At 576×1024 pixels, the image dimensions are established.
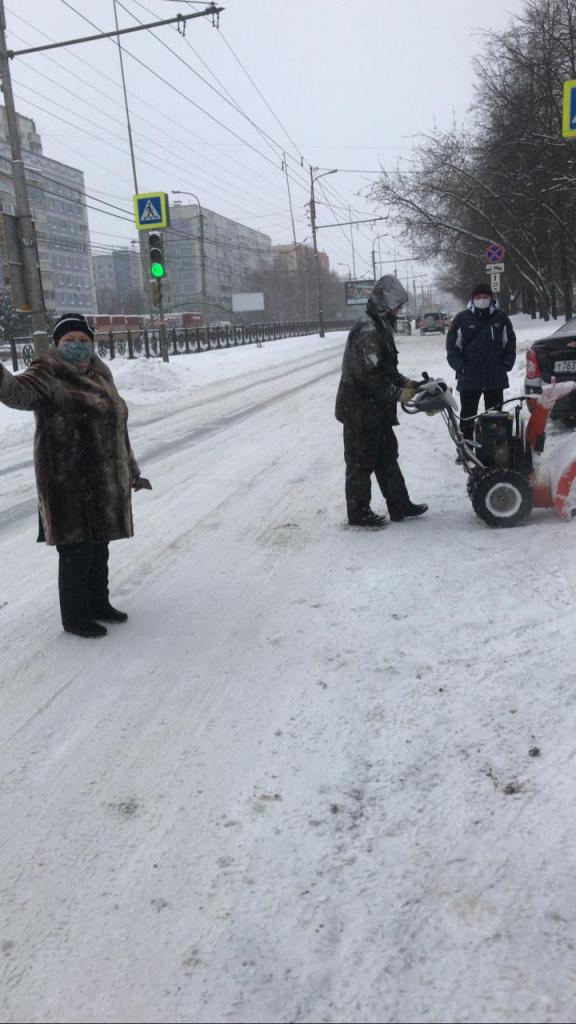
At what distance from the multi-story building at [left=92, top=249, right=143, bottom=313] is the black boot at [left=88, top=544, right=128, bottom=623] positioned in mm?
101316

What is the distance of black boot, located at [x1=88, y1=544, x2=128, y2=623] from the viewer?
399 cm

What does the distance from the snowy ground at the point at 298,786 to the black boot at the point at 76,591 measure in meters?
0.08

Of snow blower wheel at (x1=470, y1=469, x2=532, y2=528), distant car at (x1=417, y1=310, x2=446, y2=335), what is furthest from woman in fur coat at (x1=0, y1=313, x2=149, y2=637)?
distant car at (x1=417, y1=310, x2=446, y2=335)

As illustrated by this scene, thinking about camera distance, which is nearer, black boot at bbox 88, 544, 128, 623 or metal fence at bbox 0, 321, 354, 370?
black boot at bbox 88, 544, 128, 623

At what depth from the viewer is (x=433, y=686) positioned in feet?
10.1

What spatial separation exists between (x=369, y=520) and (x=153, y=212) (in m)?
14.8

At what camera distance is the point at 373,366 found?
525cm

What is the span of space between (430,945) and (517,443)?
3934 millimetres

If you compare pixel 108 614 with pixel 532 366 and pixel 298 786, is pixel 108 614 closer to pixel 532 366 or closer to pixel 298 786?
pixel 298 786

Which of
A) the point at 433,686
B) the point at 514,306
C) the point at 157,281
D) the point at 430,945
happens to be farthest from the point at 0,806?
the point at 514,306

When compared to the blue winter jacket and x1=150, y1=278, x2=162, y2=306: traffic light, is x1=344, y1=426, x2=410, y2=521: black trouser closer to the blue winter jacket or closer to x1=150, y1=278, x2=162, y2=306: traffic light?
the blue winter jacket

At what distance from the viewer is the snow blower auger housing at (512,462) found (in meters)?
5.14

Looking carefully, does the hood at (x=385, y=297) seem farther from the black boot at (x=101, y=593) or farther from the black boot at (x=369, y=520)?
the black boot at (x=101, y=593)

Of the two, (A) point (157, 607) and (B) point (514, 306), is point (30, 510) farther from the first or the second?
(B) point (514, 306)
